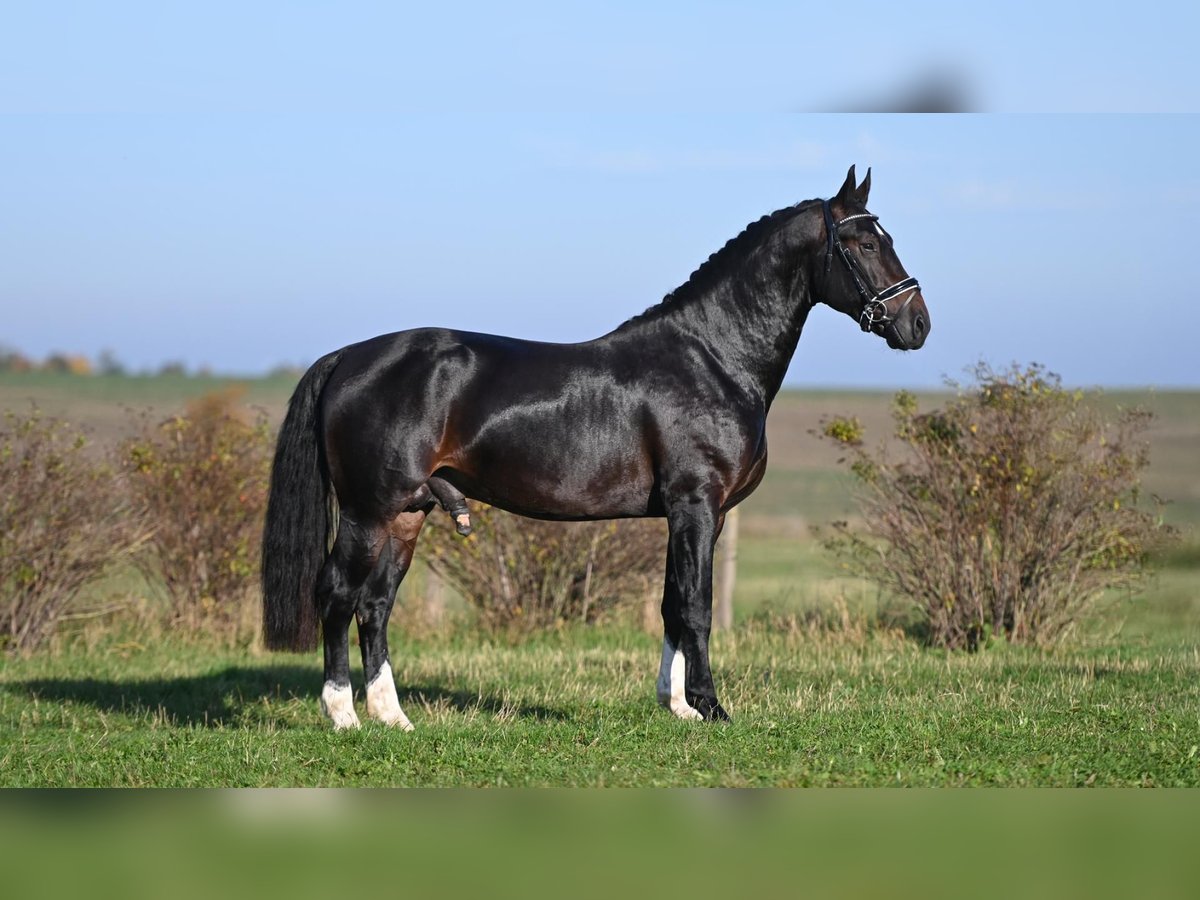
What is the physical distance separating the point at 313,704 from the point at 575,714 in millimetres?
2073

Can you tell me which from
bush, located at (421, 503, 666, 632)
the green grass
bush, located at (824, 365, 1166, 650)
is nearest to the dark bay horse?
the green grass

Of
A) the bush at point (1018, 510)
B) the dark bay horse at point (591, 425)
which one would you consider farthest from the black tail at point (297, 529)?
the bush at point (1018, 510)

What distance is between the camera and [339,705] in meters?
7.18

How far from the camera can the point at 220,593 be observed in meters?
12.2

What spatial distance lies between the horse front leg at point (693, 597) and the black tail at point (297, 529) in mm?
2085

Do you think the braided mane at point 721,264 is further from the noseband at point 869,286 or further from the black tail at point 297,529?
the black tail at point 297,529

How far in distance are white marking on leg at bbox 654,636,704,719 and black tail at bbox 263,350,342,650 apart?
206 centimetres

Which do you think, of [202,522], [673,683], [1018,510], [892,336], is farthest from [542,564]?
[892,336]

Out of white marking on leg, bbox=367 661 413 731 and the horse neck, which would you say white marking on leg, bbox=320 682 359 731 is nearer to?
white marking on leg, bbox=367 661 413 731

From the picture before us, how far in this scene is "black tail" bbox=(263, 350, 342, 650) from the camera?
737cm

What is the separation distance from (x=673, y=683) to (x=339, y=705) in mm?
1927

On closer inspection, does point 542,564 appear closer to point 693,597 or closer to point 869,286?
point 693,597

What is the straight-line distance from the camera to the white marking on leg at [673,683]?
724 cm

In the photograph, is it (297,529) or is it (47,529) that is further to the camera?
(47,529)
